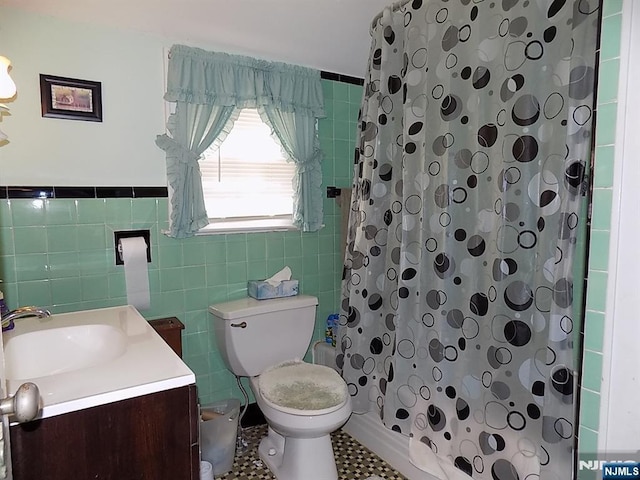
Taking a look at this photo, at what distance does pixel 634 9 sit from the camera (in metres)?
0.88

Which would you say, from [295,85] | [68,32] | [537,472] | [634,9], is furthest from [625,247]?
[68,32]

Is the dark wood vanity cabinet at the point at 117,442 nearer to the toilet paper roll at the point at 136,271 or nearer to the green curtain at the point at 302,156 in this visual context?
the toilet paper roll at the point at 136,271

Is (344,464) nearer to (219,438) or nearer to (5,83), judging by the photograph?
(219,438)

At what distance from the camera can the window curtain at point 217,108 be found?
6.69 feet

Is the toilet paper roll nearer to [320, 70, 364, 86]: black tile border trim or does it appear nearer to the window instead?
the window

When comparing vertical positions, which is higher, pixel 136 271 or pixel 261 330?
pixel 136 271

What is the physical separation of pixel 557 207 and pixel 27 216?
1952 mm

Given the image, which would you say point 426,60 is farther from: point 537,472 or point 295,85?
point 537,472

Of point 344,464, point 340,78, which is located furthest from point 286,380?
point 340,78

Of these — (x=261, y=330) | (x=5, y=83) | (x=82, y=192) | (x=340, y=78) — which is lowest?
(x=261, y=330)

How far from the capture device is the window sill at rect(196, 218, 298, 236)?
2194 mm

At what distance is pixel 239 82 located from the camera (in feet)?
7.10

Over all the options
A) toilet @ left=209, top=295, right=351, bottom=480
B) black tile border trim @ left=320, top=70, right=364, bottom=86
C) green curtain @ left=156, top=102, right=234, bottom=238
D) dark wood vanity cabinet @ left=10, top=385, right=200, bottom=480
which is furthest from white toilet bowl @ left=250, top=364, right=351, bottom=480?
black tile border trim @ left=320, top=70, right=364, bottom=86

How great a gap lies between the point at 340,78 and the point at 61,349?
6.30 feet
